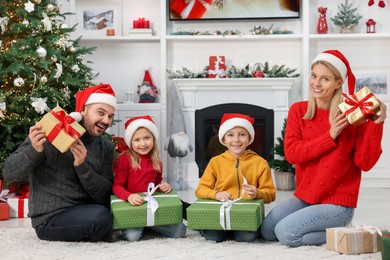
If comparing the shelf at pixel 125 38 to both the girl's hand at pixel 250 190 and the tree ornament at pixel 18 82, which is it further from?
the girl's hand at pixel 250 190

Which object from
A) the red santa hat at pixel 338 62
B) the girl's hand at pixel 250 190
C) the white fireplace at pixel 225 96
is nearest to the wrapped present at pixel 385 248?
the girl's hand at pixel 250 190

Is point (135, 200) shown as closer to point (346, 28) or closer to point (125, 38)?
point (125, 38)

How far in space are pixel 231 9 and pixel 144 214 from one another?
3807 millimetres

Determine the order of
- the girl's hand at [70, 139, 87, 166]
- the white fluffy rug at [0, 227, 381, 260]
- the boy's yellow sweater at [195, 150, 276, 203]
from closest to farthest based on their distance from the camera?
the white fluffy rug at [0, 227, 381, 260] → the girl's hand at [70, 139, 87, 166] → the boy's yellow sweater at [195, 150, 276, 203]

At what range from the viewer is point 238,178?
11.9ft

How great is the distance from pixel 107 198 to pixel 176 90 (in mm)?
3188

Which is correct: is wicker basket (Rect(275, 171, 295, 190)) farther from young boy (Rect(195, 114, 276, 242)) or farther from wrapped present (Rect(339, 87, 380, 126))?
wrapped present (Rect(339, 87, 380, 126))

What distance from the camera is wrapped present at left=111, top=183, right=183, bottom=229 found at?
348 centimetres

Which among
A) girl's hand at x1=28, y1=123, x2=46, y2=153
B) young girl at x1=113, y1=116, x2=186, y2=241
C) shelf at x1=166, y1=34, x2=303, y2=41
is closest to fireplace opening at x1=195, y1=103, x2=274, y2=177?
shelf at x1=166, y1=34, x2=303, y2=41

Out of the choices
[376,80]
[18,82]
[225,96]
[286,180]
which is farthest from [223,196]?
[376,80]

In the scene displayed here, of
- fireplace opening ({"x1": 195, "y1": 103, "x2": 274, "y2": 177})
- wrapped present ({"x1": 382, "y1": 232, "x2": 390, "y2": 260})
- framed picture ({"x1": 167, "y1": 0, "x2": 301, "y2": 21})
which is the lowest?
wrapped present ({"x1": 382, "y1": 232, "x2": 390, "y2": 260})

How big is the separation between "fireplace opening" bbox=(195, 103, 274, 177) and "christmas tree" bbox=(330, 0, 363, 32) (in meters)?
1.12

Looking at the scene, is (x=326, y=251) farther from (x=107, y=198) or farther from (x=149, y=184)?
(x=107, y=198)

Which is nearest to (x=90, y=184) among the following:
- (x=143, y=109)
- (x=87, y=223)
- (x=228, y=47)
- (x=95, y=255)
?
(x=87, y=223)
